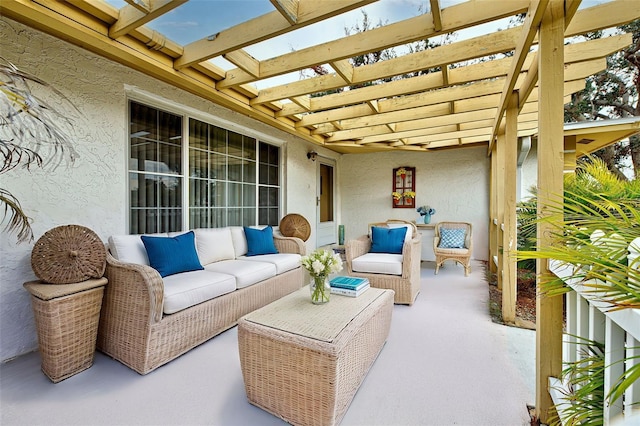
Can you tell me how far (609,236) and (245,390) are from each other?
75.5 inches

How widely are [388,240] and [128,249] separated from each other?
3.06 m

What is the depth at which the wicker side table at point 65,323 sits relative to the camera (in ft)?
6.15

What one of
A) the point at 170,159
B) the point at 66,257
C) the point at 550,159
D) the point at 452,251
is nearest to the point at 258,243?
the point at 170,159

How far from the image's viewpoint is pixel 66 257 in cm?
203

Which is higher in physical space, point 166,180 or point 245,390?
point 166,180

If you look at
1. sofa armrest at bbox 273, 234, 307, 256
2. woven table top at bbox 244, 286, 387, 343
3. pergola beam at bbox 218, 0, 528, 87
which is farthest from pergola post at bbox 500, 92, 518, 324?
sofa armrest at bbox 273, 234, 307, 256

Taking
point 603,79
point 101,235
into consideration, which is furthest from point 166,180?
point 603,79

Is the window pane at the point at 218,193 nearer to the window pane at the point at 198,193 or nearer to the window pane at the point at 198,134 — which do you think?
the window pane at the point at 198,193

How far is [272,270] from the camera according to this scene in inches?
129

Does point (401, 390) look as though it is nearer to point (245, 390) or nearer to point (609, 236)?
point (245, 390)

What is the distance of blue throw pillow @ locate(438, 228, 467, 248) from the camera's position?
5043 mm

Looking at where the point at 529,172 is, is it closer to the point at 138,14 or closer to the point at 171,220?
the point at 171,220

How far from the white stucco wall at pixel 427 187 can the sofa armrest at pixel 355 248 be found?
264 centimetres

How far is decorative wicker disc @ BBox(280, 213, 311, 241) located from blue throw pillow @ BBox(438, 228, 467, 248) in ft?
8.07
